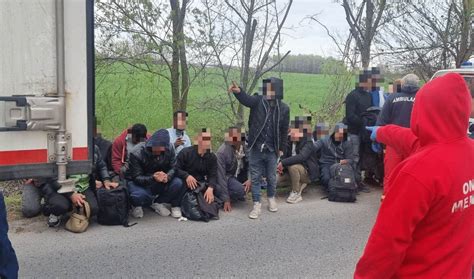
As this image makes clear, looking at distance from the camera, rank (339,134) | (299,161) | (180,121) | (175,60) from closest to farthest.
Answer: (180,121) < (299,161) < (339,134) < (175,60)

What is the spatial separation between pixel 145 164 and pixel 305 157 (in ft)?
7.94

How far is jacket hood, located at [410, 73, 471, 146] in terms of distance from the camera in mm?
1862

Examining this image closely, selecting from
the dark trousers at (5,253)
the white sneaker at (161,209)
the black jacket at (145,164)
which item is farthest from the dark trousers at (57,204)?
the dark trousers at (5,253)

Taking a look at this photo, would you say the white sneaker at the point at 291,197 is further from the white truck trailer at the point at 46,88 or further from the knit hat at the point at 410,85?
the white truck trailer at the point at 46,88

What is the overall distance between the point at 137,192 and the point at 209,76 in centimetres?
373

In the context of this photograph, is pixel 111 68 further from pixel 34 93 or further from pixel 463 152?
pixel 463 152

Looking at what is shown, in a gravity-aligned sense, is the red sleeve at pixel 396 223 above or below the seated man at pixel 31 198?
above

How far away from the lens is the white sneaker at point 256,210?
5642 millimetres

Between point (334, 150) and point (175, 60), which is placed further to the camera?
point (175, 60)

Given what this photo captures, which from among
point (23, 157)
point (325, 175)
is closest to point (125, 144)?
point (325, 175)

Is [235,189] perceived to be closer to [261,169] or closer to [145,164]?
[261,169]

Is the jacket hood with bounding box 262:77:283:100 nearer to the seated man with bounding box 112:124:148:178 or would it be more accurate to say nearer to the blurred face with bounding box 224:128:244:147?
the blurred face with bounding box 224:128:244:147

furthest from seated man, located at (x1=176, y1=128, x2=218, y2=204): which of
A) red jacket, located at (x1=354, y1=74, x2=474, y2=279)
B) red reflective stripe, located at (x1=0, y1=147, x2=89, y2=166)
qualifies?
red jacket, located at (x1=354, y1=74, x2=474, y2=279)

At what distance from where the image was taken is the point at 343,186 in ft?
21.1
